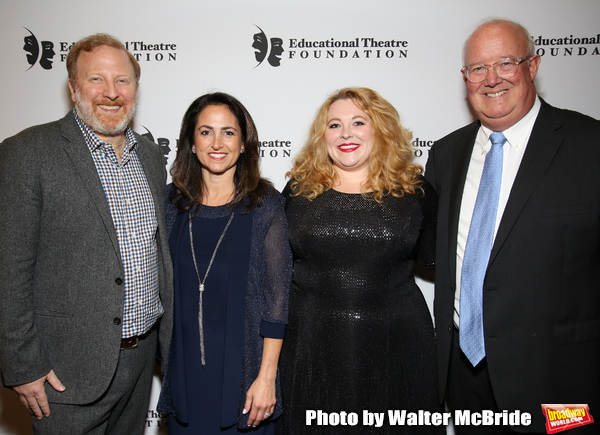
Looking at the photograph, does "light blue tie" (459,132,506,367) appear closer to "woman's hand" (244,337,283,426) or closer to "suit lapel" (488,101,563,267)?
"suit lapel" (488,101,563,267)

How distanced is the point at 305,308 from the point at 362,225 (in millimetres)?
462

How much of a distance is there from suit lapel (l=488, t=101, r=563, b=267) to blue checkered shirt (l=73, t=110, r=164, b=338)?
1399 millimetres

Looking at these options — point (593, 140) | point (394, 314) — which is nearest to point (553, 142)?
point (593, 140)

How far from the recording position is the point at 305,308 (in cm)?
200

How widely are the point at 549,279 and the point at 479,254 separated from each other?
0.26 meters

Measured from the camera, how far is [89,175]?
65.7 inches

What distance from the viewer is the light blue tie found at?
1769 millimetres

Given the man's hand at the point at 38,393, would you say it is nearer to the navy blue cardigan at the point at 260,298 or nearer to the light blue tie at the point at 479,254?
the navy blue cardigan at the point at 260,298

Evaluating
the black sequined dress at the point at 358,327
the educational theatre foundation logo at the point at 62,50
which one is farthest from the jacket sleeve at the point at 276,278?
the educational theatre foundation logo at the point at 62,50

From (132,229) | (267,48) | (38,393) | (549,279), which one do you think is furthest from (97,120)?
(549,279)

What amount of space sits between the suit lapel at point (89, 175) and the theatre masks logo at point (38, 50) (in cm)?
130

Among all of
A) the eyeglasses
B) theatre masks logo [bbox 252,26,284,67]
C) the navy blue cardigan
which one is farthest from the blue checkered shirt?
the eyeglasses

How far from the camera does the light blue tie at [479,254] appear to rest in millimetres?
1769

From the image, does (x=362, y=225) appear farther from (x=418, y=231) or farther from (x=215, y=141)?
(x=215, y=141)
